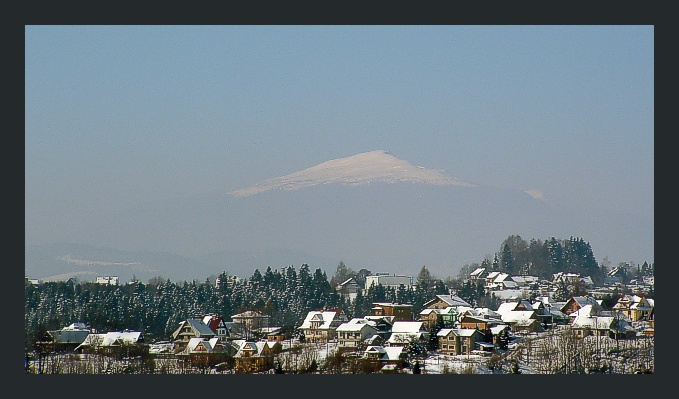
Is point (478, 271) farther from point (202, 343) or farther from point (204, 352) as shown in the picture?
point (204, 352)

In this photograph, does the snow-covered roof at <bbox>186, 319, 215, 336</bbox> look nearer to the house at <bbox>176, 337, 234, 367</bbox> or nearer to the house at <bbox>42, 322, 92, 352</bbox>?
the house at <bbox>176, 337, 234, 367</bbox>

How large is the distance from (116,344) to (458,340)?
17.1ft

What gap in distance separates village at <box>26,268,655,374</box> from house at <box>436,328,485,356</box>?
0.05ft

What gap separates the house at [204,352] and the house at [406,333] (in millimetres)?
2489

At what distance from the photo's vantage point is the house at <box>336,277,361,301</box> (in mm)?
20375

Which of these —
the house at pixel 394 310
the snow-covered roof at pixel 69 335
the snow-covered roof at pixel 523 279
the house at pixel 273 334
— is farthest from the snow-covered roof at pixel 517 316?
the snow-covered roof at pixel 69 335

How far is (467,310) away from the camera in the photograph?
19.8 metres

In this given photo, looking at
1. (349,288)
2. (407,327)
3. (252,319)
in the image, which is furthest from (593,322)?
(252,319)

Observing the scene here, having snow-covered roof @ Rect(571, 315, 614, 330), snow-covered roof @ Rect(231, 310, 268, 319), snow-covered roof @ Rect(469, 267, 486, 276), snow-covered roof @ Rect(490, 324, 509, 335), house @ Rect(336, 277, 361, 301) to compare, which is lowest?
snow-covered roof @ Rect(490, 324, 509, 335)

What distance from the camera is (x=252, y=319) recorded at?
64.0 feet

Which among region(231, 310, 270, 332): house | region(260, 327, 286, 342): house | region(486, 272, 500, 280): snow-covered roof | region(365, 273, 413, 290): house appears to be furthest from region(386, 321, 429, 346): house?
region(486, 272, 500, 280): snow-covered roof

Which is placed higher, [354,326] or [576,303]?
[576,303]

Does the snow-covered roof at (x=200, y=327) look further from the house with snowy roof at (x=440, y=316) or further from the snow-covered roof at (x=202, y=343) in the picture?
the house with snowy roof at (x=440, y=316)

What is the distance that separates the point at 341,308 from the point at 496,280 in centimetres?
356
